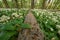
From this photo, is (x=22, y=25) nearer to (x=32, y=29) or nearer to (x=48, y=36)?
(x=32, y=29)

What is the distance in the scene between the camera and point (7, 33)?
73.7 inches

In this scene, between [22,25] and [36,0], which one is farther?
[36,0]

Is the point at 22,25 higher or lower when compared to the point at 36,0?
higher

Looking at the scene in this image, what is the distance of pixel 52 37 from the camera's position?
233cm

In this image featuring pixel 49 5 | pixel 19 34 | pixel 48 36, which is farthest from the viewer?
pixel 49 5

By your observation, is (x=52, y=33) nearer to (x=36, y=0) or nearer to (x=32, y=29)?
(x=32, y=29)

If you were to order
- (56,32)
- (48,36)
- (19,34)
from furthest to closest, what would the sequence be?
(56,32) → (48,36) → (19,34)

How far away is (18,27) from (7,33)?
212 mm

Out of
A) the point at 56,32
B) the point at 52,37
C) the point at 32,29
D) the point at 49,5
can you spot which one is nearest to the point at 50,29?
the point at 56,32

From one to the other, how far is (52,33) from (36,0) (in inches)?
306

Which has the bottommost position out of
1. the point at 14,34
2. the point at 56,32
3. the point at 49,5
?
the point at 49,5

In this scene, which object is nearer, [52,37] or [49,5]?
[52,37]

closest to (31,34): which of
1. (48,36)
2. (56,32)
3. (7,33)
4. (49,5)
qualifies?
(7,33)

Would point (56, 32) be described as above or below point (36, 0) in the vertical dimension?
above
